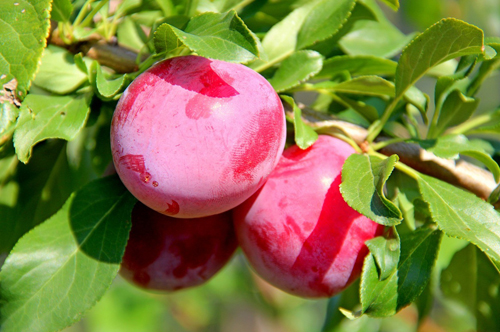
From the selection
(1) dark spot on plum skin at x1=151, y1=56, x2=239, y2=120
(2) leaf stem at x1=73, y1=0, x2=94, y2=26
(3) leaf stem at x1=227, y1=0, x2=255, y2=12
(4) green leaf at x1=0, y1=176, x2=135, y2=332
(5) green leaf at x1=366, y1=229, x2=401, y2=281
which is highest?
(1) dark spot on plum skin at x1=151, y1=56, x2=239, y2=120

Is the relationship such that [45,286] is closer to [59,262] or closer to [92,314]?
[59,262]

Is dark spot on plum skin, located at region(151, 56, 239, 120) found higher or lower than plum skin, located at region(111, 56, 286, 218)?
higher

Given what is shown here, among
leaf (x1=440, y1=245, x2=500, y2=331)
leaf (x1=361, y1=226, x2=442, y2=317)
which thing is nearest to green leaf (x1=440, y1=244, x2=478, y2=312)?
leaf (x1=440, y1=245, x2=500, y2=331)

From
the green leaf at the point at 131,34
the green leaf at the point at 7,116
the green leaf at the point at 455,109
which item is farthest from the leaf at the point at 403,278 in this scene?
the green leaf at the point at 131,34

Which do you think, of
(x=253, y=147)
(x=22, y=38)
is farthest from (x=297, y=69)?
(x=22, y=38)

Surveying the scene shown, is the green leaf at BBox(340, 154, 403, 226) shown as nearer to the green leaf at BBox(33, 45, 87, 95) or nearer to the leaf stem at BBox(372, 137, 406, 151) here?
the leaf stem at BBox(372, 137, 406, 151)

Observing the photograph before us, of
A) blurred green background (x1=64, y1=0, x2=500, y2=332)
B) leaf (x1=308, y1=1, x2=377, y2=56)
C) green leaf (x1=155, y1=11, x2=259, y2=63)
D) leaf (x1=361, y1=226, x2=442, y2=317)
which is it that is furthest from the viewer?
blurred green background (x1=64, y1=0, x2=500, y2=332)
